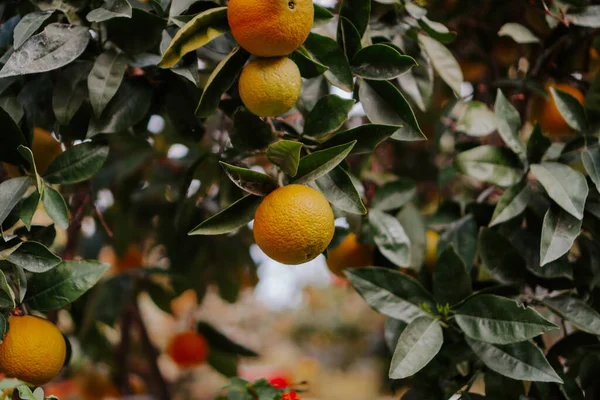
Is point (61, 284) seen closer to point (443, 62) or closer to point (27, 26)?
point (27, 26)

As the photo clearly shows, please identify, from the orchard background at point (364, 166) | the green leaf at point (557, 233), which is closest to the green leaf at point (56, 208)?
the orchard background at point (364, 166)

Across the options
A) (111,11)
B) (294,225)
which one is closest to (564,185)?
(294,225)

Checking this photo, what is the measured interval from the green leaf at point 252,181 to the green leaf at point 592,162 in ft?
1.36

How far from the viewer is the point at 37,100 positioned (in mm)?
793

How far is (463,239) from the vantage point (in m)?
0.93

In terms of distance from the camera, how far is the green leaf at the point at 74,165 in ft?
2.51

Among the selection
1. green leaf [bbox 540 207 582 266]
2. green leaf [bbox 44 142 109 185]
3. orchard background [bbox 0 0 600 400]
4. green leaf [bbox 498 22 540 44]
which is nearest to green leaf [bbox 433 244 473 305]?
orchard background [bbox 0 0 600 400]

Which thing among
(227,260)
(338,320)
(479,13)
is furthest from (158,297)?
(338,320)

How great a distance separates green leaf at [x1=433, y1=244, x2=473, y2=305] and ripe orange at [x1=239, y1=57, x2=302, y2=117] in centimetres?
32

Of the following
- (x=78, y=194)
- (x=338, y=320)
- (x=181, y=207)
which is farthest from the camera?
(x=338, y=320)

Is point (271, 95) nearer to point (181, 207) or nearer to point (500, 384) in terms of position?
point (181, 207)

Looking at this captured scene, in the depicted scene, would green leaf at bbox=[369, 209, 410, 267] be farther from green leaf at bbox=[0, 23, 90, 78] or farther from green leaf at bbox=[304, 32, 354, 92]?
green leaf at bbox=[0, 23, 90, 78]

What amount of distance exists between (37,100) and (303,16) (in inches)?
14.8

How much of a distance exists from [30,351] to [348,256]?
1.59 ft
